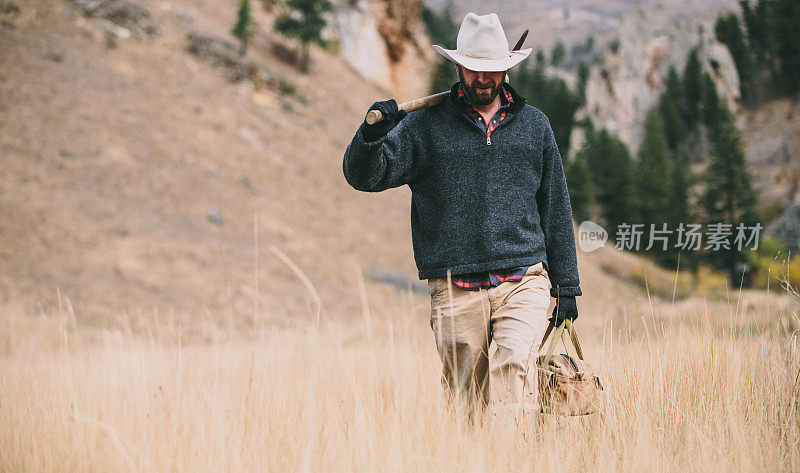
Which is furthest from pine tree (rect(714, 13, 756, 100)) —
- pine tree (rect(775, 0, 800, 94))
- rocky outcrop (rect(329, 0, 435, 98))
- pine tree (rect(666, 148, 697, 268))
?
rocky outcrop (rect(329, 0, 435, 98))

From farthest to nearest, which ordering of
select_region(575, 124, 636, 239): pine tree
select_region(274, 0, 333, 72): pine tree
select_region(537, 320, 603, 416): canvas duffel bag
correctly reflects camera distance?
select_region(575, 124, 636, 239): pine tree < select_region(274, 0, 333, 72): pine tree < select_region(537, 320, 603, 416): canvas duffel bag

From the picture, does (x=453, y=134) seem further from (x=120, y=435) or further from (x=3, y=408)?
(x=3, y=408)

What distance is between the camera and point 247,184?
24.2 meters

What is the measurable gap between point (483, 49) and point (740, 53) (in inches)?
3212

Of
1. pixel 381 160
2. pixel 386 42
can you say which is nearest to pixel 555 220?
pixel 381 160

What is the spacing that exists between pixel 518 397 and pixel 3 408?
2.52 metres

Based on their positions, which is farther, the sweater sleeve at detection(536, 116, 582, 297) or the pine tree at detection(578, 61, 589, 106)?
the pine tree at detection(578, 61, 589, 106)

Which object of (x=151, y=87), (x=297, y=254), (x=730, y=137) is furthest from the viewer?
(x=730, y=137)

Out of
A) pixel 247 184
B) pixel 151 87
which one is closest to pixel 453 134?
pixel 247 184

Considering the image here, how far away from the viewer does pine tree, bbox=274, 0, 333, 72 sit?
3691 centimetres

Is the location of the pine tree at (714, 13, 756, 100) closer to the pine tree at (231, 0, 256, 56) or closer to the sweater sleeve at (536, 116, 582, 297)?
the pine tree at (231, 0, 256, 56)

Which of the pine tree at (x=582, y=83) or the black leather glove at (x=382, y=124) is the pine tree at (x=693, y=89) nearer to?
the pine tree at (x=582, y=83)

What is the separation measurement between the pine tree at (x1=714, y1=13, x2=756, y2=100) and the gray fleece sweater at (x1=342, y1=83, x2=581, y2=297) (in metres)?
80.3

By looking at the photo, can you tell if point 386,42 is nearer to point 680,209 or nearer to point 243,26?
point 243,26
